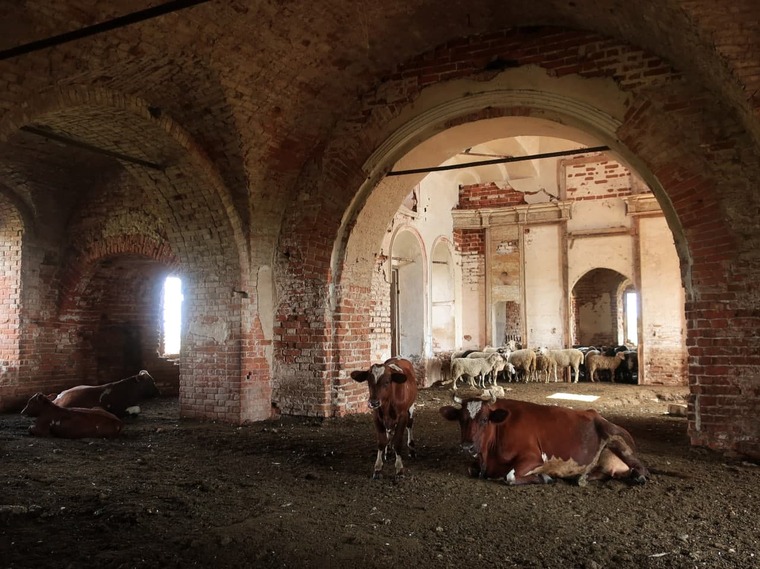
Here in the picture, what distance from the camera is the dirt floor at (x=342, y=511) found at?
10.8 ft

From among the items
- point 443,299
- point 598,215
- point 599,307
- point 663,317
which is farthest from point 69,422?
point 599,307

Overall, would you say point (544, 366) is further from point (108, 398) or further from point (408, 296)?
point (108, 398)

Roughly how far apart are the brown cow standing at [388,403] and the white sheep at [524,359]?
9.01 m

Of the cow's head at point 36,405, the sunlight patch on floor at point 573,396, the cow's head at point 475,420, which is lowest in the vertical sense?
the sunlight patch on floor at point 573,396

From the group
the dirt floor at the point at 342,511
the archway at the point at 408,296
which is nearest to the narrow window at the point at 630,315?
the archway at the point at 408,296

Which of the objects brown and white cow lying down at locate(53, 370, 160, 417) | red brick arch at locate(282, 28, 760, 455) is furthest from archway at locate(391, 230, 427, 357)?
brown and white cow lying down at locate(53, 370, 160, 417)

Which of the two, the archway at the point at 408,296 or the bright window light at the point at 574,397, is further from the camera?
the archway at the point at 408,296

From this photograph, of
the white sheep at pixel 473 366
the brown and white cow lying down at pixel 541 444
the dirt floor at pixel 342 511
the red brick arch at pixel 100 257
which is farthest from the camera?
the white sheep at pixel 473 366

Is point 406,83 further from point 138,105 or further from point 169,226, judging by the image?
point 169,226

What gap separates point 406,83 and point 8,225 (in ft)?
23.1

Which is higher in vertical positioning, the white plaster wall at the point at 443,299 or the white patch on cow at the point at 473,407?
the white plaster wall at the point at 443,299

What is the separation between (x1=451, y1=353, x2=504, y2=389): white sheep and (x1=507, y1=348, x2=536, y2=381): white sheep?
131 centimetres

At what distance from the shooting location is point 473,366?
40.4ft

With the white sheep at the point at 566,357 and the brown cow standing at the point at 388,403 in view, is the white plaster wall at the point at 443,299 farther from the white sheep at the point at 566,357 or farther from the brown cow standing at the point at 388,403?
the brown cow standing at the point at 388,403
